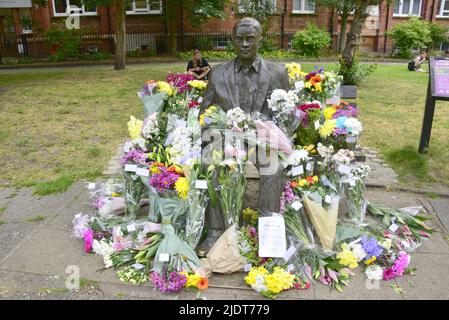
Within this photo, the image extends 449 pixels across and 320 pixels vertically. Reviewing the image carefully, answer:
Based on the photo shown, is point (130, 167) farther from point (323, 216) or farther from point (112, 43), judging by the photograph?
point (112, 43)

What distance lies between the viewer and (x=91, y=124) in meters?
8.06

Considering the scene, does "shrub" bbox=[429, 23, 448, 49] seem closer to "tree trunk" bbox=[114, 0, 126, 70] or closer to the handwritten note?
"tree trunk" bbox=[114, 0, 126, 70]

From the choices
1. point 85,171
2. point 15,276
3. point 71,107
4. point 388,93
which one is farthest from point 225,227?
point 388,93

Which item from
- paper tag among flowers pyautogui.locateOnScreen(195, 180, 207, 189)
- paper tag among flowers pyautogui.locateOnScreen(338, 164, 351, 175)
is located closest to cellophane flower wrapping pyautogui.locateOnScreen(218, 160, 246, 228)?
paper tag among flowers pyautogui.locateOnScreen(195, 180, 207, 189)

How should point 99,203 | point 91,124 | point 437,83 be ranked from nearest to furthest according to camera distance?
point 99,203 < point 437,83 < point 91,124

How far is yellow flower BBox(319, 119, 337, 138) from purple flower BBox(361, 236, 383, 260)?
0.96 m

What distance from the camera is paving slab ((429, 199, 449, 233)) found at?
413 centimetres

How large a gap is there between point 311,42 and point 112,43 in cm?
881

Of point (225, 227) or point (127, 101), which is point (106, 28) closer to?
point (127, 101)

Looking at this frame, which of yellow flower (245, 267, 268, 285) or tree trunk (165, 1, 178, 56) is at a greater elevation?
tree trunk (165, 1, 178, 56)

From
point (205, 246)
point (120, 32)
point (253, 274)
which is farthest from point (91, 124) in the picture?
point (120, 32)

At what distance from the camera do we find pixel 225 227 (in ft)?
11.5

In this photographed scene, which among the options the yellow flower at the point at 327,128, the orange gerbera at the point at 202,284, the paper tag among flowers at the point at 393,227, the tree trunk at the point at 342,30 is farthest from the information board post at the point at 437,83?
the tree trunk at the point at 342,30

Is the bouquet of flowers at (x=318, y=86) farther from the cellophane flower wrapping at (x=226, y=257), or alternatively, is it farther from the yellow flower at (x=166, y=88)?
the cellophane flower wrapping at (x=226, y=257)
